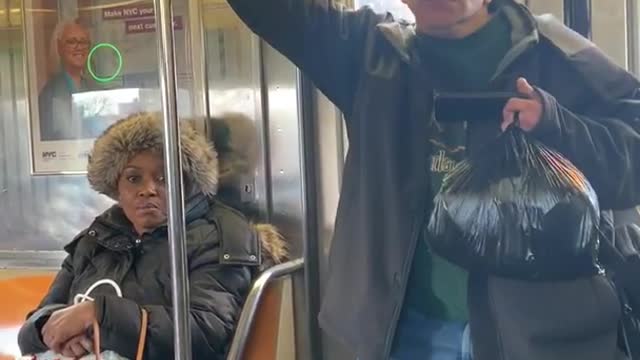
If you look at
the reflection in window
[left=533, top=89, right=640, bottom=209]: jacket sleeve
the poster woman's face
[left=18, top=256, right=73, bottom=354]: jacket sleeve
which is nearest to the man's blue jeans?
[left=533, top=89, right=640, bottom=209]: jacket sleeve

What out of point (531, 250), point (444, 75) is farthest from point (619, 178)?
point (444, 75)

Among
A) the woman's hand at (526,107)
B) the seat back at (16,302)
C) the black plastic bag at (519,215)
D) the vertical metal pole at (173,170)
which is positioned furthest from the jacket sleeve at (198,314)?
the woman's hand at (526,107)

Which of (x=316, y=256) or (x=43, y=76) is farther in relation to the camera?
(x=43, y=76)

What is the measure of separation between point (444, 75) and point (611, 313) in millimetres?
455

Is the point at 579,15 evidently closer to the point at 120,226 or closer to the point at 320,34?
the point at 320,34

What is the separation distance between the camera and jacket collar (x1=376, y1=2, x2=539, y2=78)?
1.42m

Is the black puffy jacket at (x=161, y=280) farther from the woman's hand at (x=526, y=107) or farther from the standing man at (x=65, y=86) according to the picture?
the woman's hand at (x=526, y=107)

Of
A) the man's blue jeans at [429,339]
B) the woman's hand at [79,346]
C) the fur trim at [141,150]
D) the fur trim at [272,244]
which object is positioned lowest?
the woman's hand at [79,346]

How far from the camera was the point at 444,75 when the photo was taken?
147 centimetres

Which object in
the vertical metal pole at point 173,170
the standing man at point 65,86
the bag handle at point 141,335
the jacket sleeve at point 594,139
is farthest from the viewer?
the standing man at point 65,86

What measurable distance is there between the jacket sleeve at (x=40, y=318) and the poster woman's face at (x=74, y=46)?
67cm

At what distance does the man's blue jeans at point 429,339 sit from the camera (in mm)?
1447

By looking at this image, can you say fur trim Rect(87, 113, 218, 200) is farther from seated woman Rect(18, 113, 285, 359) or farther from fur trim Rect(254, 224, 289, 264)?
fur trim Rect(254, 224, 289, 264)

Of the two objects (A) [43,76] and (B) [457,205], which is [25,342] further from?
(B) [457,205]
